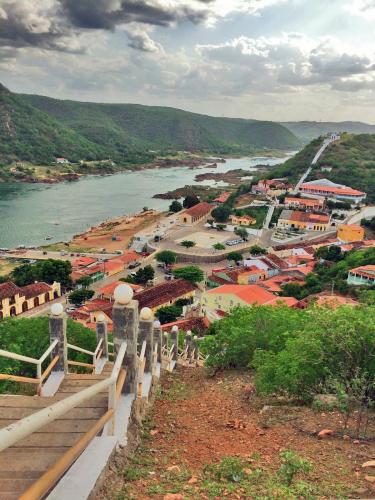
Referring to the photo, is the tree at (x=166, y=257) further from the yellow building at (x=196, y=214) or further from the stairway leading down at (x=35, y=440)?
the stairway leading down at (x=35, y=440)

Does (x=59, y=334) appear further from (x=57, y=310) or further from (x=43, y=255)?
(x=43, y=255)

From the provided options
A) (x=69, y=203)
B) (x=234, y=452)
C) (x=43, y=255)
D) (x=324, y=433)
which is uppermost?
(x=234, y=452)

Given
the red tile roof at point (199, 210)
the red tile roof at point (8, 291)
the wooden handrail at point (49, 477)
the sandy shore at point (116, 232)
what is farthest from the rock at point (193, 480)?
the red tile roof at point (199, 210)

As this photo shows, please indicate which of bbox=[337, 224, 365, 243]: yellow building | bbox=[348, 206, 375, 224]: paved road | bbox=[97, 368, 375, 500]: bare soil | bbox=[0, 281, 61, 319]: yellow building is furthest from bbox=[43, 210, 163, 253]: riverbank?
bbox=[97, 368, 375, 500]: bare soil

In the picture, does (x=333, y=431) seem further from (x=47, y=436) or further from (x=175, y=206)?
(x=175, y=206)

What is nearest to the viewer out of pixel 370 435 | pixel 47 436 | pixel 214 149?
pixel 47 436

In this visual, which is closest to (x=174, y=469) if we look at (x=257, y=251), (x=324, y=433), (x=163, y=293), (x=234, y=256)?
(x=324, y=433)

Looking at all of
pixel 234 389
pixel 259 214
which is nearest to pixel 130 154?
pixel 259 214
